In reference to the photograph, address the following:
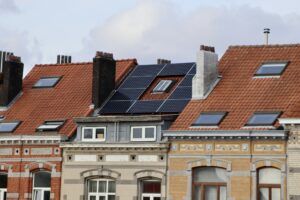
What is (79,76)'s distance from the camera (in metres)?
62.3

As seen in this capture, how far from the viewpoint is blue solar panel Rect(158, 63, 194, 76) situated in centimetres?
5819

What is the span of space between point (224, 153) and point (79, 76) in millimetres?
14345

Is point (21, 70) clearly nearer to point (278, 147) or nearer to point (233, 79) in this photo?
point (233, 79)

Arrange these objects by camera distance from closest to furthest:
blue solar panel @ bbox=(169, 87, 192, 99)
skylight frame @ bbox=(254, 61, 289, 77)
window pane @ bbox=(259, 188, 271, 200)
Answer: window pane @ bbox=(259, 188, 271, 200), skylight frame @ bbox=(254, 61, 289, 77), blue solar panel @ bbox=(169, 87, 192, 99)

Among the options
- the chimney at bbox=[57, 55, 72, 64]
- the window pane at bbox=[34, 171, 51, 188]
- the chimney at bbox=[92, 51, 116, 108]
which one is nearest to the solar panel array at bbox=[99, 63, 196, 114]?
the chimney at bbox=[92, 51, 116, 108]

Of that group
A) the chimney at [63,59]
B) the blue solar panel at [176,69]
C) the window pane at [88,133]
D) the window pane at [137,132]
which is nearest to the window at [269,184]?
the window pane at [137,132]

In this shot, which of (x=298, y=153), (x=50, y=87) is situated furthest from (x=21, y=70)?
(x=298, y=153)

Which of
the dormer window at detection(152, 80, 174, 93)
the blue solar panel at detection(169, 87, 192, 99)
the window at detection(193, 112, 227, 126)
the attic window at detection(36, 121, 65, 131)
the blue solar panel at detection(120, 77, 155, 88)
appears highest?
the blue solar panel at detection(120, 77, 155, 88)

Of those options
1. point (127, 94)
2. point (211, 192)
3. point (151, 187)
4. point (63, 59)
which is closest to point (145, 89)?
point (127, 94)

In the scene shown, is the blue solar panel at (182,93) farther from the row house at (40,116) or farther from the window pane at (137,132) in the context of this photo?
the row house at (40,116)

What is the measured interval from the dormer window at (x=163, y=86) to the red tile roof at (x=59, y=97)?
3114 millimetres

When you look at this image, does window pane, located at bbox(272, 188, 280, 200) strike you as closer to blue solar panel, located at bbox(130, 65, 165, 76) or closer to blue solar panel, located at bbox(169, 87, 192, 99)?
blue solar panel, located at bbox(169, 87, 192, 99)

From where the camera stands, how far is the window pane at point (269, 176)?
49562 millimetres

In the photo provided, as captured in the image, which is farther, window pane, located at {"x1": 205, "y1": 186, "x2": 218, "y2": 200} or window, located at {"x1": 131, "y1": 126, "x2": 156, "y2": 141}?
window, located at {"x1": 131, "y1": 126, "x2": 156, "y2": 141}
